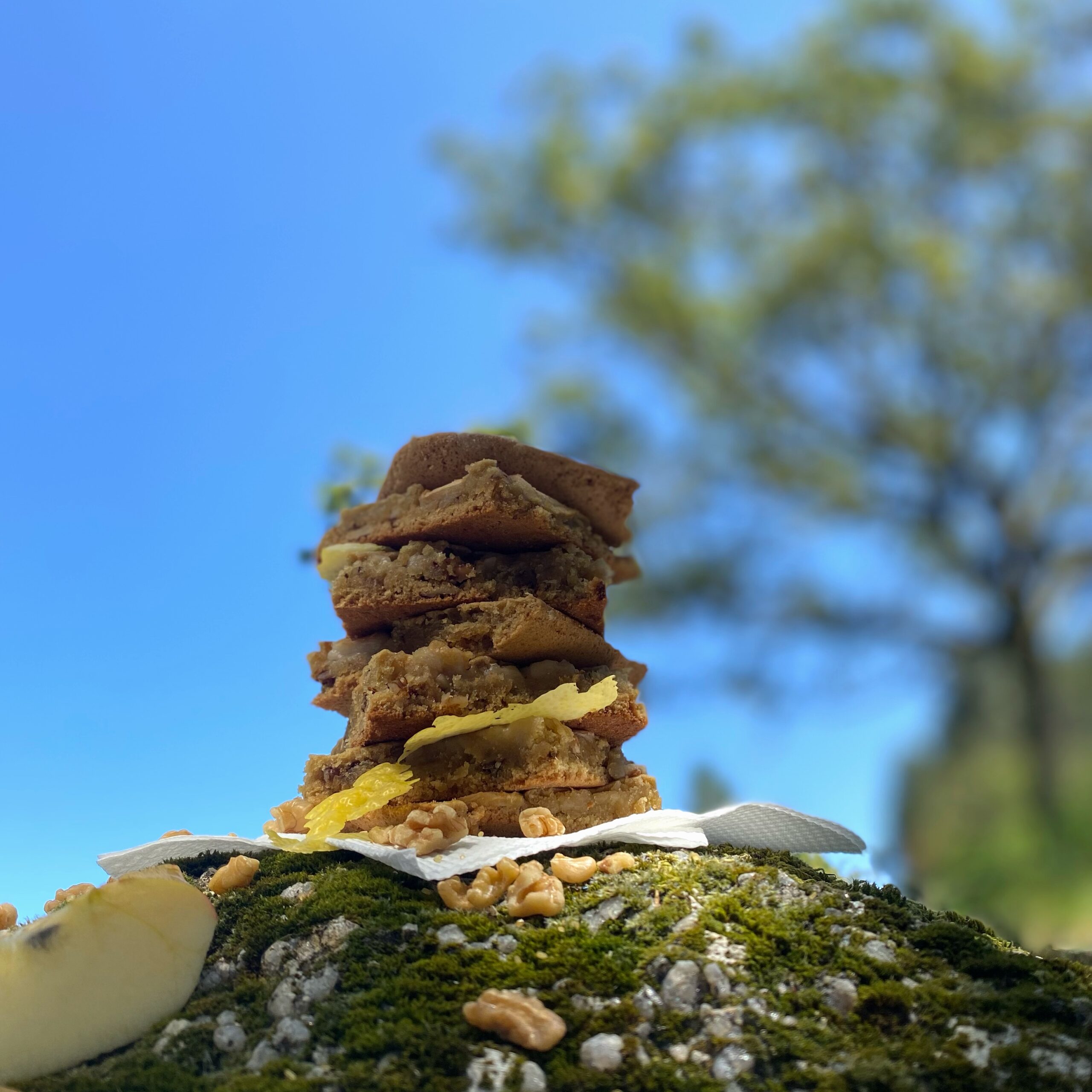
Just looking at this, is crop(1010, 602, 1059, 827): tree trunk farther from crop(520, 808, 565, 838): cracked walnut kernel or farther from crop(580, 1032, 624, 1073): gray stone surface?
crop(580, 1032, 624, 1073): gray stone surface

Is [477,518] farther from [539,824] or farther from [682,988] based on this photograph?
[682,988]

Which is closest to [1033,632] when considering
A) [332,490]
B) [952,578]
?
[952,578]

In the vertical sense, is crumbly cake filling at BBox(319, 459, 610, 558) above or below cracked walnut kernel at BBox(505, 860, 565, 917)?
above

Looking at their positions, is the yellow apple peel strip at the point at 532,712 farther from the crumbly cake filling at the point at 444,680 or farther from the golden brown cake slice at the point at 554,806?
the golden brown cake slice at the point at 554,806

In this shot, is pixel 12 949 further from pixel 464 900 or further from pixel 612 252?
pixel 612 252

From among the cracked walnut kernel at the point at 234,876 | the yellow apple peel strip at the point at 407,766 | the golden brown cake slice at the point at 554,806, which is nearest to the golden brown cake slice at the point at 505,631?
the yellow apple peel strip at the point at 407,766

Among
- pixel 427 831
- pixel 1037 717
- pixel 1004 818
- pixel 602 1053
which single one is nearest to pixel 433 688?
pixel 427 831

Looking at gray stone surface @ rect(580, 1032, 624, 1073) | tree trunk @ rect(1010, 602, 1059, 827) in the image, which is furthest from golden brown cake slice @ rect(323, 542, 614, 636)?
tree trunk @ rect(1010, 602, 1059, 827)
